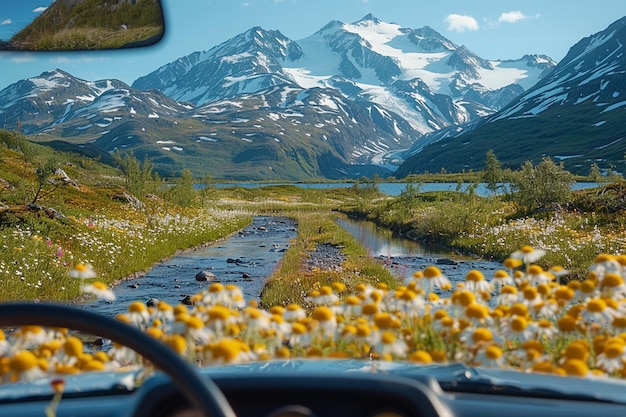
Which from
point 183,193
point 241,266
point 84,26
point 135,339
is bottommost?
point 241,266

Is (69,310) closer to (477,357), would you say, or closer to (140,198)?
(477,357)

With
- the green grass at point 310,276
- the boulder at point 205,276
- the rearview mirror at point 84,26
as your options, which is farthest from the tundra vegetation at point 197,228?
the rearview mirror at point 84,26

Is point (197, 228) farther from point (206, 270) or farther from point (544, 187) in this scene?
point (544, 187)

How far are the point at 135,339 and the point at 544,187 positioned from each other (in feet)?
88.4

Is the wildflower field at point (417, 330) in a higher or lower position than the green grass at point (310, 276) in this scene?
higher

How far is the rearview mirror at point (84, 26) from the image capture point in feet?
7.14

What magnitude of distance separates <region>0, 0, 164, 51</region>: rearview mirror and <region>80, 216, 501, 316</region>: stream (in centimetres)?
1007

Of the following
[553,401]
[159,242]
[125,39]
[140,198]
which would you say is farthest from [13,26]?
[140,198]

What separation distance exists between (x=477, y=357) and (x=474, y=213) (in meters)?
25.4

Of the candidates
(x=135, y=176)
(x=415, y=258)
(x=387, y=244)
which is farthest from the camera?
(x=135, y=176)

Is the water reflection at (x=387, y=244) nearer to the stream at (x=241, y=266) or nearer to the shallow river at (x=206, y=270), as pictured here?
the stream at (x=241, y=266)

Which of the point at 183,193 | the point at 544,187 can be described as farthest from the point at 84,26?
the point at 183,193

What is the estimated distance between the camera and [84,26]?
2.34m

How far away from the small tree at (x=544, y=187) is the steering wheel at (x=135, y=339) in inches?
1023
